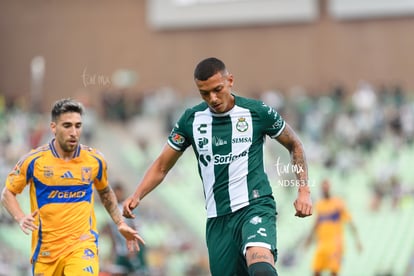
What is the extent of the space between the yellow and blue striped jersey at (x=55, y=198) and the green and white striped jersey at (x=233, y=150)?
4.05 ft

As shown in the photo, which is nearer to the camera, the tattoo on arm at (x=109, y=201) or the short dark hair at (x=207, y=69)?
the short dark hair at (x=207, y=69)

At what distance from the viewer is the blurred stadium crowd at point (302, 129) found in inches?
888

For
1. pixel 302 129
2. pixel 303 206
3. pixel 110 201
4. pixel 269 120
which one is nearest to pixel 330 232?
pixel 110 201

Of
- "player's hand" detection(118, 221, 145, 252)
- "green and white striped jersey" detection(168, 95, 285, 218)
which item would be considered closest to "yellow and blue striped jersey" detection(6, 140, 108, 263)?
"player's hand" detection(118, 221, 145, 252)

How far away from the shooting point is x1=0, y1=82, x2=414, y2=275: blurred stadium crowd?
74.0 ft

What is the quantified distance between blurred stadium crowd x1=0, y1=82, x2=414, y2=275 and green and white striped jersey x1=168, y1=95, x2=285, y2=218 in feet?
39.2

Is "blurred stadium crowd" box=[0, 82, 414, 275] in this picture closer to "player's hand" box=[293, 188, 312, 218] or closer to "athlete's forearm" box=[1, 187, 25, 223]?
"athlete's forearm" box=[1, 187, 25, 223]

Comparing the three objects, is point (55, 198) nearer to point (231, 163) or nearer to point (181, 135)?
point (181, 135)

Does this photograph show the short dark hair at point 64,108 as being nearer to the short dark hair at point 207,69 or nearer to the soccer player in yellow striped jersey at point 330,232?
the short dark hair at point 207,69

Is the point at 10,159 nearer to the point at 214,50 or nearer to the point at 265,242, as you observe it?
the point at 214,50

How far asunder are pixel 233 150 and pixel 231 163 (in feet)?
0.37

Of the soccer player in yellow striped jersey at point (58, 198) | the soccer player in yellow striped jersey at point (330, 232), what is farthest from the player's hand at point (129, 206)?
the soccer player in yellow striped jersey at point (330, 232)

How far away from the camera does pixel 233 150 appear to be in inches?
278

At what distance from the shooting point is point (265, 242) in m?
6.71
